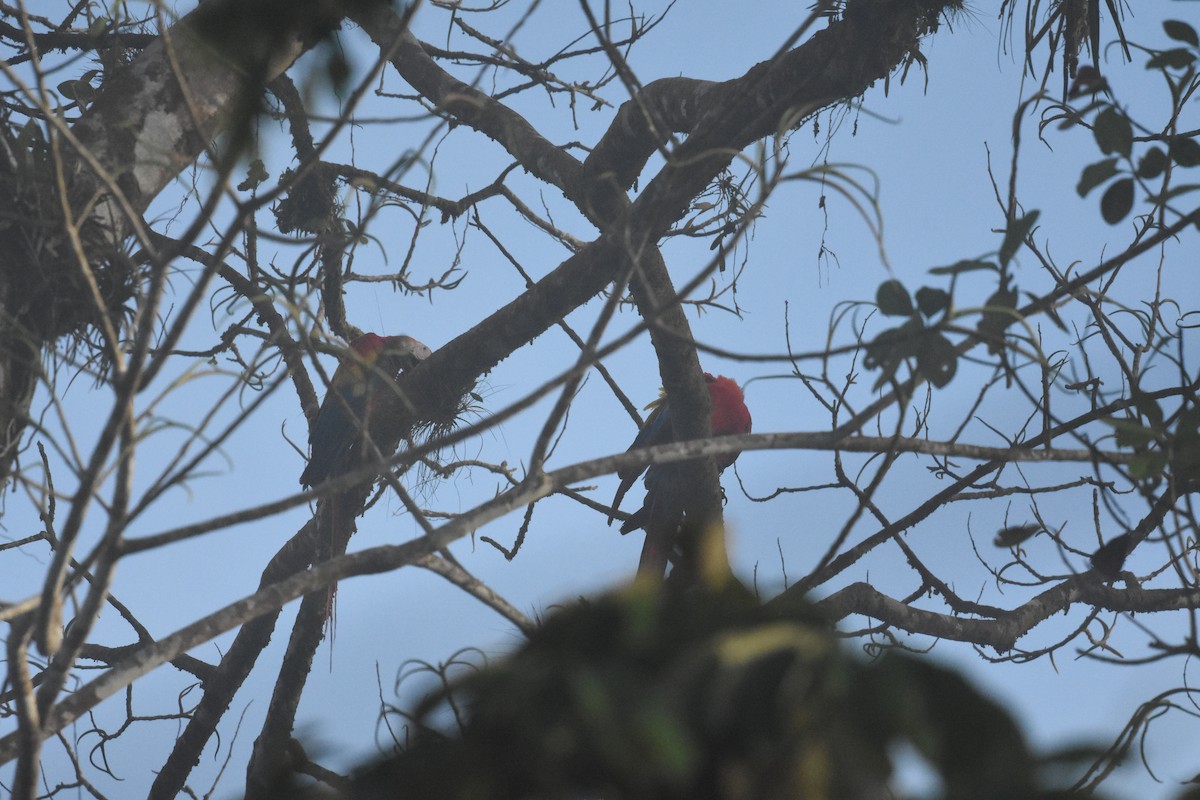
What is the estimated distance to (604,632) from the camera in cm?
67

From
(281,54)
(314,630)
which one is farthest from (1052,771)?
(314,630)

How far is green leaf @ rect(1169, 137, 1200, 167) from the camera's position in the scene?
138 centimetres

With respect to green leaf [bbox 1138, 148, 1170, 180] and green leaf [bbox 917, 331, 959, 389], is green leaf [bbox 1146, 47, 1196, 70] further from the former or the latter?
green leaf [bbox 917, 331, 959, 389]

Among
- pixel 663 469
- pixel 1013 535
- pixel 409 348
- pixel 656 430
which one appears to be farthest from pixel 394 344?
pixel 1013 535

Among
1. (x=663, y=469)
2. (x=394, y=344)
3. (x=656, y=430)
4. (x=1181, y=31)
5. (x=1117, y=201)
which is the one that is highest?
(x=394, y=344)

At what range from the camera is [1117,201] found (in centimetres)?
134

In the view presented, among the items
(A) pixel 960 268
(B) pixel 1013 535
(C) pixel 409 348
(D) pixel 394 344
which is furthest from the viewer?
(C) pixel 409 348

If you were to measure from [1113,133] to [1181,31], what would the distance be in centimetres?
21

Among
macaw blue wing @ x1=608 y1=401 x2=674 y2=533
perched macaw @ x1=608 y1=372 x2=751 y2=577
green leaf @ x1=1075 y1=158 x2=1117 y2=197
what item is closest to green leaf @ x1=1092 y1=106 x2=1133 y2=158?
A: green leaf @ x1=1075 y1=158 x2=1117 y2=197

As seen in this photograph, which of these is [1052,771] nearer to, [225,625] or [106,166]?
[225,625]

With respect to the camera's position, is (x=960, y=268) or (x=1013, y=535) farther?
(x=1013, y=535)

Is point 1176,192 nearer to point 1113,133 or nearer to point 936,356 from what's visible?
point 1113,133

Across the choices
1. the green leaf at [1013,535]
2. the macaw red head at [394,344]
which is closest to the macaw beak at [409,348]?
the macaw red head at [394,344]

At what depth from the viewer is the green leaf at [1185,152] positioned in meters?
1.38
